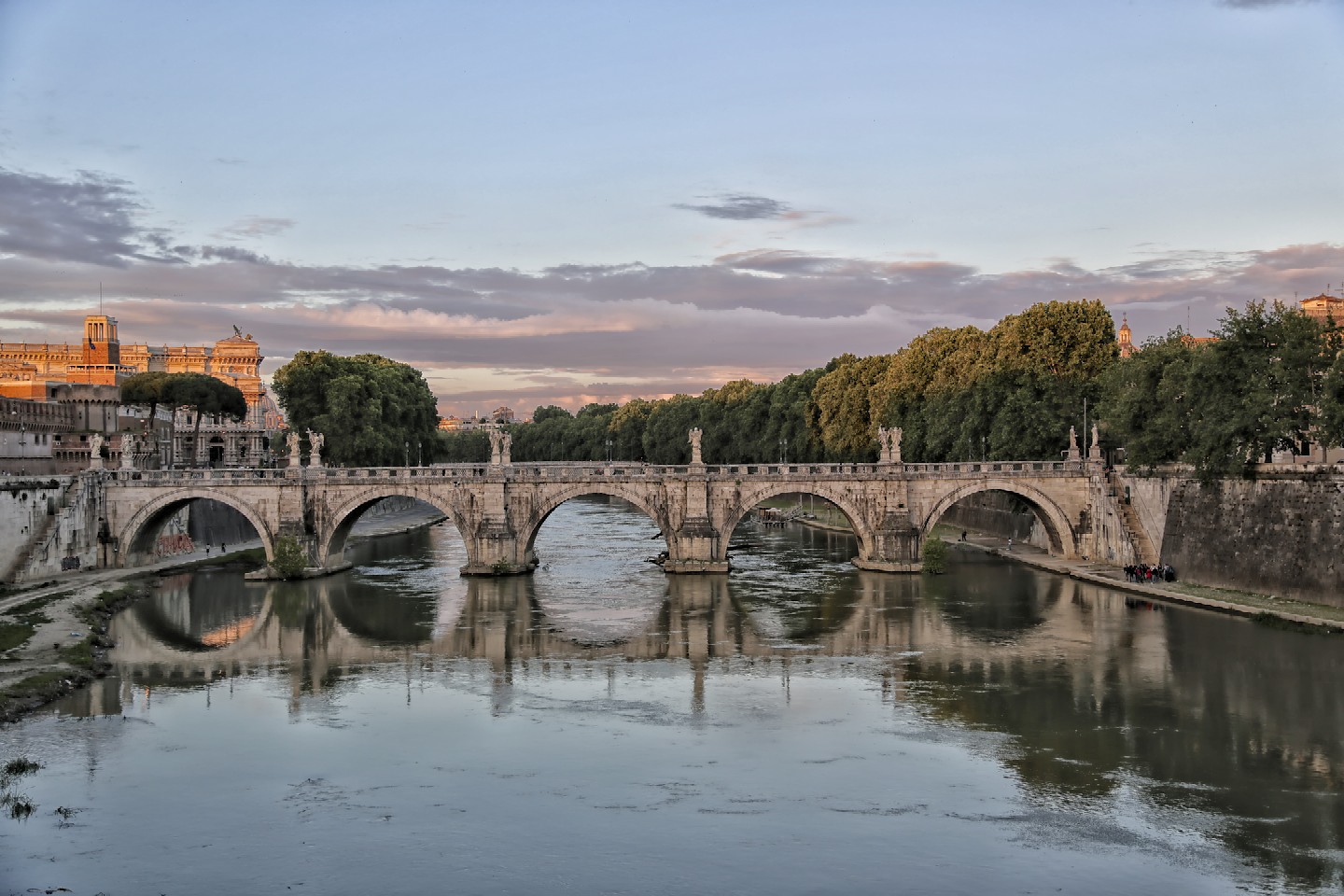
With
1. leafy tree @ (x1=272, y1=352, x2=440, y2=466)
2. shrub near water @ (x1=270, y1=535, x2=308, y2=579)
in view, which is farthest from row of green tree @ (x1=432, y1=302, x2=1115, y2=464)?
shrub near water @ (x1=270, y1=535, x2=308, y2=579)

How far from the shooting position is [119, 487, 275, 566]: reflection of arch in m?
72.3

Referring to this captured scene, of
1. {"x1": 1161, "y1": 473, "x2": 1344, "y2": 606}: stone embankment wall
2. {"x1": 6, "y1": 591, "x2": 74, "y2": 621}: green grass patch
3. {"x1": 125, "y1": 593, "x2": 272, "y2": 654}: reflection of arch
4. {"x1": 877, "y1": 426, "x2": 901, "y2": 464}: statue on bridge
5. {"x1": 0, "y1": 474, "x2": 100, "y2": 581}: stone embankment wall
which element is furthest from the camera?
{"x1": 877, "y1": 426, "x2": 901, "y2": 464}: statue on bridge

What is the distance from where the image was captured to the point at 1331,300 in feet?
341

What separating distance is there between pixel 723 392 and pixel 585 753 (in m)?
125

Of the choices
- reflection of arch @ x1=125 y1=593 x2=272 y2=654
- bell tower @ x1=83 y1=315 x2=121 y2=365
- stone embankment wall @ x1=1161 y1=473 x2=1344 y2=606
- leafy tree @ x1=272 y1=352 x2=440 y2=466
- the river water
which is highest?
bell tower @ x1=83 y1=315 x2=121 y2=365

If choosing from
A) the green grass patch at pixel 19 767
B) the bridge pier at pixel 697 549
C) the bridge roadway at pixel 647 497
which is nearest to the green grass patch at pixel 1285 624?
the bridge roadway at pixel 647 497

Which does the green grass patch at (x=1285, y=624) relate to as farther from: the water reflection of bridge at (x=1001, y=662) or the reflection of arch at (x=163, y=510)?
the reflection of arch at (x=163, y=510)

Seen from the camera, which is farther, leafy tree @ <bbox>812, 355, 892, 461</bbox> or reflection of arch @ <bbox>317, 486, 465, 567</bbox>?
leafy tree @ <bbox>812, 355, 892, 461</bbox>

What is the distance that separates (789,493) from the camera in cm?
7212

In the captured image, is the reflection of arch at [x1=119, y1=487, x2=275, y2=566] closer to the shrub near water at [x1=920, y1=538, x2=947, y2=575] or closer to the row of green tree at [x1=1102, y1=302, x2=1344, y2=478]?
the shrub near water at [x1=920, y1=538, x2=947, y2=575]

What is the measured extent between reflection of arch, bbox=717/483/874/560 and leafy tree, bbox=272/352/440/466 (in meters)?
36.1

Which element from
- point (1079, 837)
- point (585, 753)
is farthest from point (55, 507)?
point (1079, 837)

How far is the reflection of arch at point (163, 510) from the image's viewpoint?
7231 cm

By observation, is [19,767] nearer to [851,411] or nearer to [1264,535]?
[1264,535]
